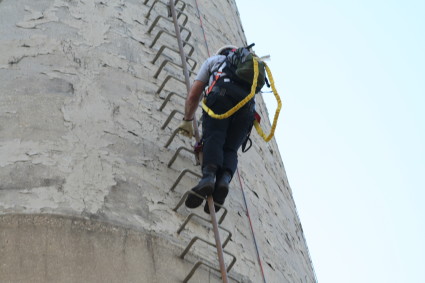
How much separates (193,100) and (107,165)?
1107 millimetres

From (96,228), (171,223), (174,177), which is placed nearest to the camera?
(96,228)

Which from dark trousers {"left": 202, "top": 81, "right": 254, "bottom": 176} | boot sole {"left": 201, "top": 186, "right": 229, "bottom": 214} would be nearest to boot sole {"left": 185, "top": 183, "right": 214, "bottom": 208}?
boot sole {"left": 201, "top": 186, "right": 229, "bottom": 214}

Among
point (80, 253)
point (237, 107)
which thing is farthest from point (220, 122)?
point (80, 253)

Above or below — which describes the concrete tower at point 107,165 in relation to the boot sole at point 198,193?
below

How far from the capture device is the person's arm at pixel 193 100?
7.88 meters

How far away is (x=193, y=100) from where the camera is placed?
7934 millimetres

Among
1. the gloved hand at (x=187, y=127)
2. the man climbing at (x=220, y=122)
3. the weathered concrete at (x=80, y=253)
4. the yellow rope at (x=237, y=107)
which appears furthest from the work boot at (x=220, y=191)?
the weathered concrete at (x=80, y=253)

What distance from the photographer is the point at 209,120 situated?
25.2ft

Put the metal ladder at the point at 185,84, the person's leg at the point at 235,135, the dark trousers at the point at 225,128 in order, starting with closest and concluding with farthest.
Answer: the metal ladder at the point at 185,84
the dark trousers at the point at 225,128
the person's leg at the point at 235,135

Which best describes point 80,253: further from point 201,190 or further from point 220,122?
point 220,122

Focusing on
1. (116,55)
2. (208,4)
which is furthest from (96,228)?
(208,4)

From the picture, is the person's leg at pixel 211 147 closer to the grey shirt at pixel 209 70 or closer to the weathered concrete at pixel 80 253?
the grey shirt at pixel 209 70

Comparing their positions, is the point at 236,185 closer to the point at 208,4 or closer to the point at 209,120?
the point at 209,120

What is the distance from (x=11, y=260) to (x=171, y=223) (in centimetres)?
133
